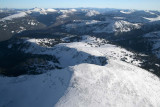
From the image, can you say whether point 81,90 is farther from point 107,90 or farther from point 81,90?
point 107,90

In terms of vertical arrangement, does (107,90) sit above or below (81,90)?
below

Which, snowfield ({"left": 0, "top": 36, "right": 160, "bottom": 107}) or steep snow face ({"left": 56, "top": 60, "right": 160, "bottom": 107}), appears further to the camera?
snowfield ({"left": 0, "top": 36, "right": 160, "bottom": 107})

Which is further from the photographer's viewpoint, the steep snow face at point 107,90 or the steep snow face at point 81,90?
the steep snow face at point 81,90

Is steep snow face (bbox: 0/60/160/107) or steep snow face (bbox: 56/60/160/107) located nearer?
steep snow face (bbox: 56/60/160/107)

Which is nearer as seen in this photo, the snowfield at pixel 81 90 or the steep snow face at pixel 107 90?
the steep snow face at pixel 107 90

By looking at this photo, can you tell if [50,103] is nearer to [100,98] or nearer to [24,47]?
[100,98]

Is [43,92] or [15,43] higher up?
[43,92]

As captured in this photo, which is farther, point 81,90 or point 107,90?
point 107,90

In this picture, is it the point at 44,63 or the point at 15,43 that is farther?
the point at 15,43

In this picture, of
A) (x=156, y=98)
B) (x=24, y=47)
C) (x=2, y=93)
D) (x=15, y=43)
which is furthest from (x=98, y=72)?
(x=15, y=43)

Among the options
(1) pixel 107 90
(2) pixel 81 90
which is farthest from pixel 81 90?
(1) pixel 107 90

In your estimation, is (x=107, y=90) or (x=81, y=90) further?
(x=107, y=90)
